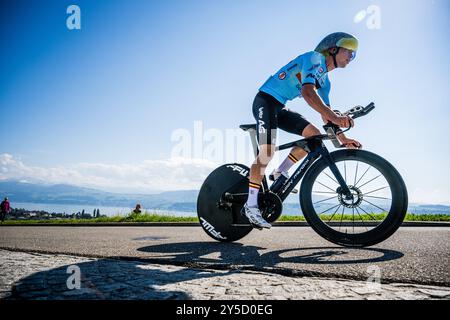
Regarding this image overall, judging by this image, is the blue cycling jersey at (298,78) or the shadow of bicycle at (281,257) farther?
the blue cycling jersey at (298,78)

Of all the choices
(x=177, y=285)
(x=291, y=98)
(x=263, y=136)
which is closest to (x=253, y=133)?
(x=263, y=136)

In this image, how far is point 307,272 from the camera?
211 centimetres

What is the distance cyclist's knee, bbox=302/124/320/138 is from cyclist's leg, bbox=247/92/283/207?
45 centimetres

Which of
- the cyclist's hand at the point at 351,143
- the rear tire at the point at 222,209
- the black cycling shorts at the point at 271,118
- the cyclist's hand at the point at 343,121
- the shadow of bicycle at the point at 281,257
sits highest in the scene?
the black cycling shorts at the point at 271,118

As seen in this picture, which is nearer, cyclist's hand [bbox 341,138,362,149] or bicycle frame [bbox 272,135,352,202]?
cyclist's hand [bbox 341,138,362,149]

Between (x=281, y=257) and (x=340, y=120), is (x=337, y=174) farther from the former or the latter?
(x=281, y=257)

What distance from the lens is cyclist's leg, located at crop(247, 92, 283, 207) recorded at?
382 cm

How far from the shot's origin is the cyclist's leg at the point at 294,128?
4.04 m

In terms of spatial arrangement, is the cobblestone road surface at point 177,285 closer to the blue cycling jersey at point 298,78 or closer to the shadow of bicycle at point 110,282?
the shadow of bicycle at point 110,282

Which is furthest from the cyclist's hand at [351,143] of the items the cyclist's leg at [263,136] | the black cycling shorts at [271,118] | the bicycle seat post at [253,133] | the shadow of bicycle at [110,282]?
the shadow of bicycle at [110,282]

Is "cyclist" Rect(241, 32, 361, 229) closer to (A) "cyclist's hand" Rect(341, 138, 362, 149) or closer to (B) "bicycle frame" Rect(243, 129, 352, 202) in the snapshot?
(A) "cyclist's hand" Rect(341, 138, 362, 149)

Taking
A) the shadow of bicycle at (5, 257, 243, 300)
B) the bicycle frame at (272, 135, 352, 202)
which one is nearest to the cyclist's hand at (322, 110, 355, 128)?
the bicycle frame at (272, 135, 352, 202)
